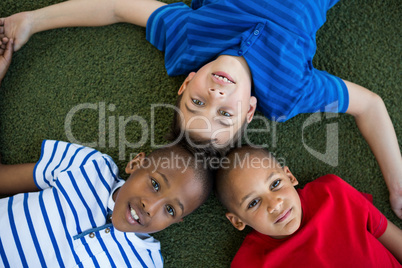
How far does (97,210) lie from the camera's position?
0.91 meters

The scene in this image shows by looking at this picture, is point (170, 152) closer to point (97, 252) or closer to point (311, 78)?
point (97, 252)

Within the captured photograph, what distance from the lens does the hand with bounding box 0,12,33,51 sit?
1054mm

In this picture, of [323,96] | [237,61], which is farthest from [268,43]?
[323,96]

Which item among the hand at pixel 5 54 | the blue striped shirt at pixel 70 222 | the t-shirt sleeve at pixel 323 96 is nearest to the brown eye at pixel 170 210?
the blue striped shirt at pixel 70 222

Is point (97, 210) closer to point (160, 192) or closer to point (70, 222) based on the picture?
point (70, 222)

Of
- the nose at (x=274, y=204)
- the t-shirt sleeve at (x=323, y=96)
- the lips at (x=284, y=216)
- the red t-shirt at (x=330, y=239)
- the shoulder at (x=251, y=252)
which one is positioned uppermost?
the t-shirt sleeve at (x=323, y=96)

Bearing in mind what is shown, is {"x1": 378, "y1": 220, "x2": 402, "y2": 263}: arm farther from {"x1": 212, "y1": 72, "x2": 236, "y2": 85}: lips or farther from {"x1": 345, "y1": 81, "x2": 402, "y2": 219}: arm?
{"x1": 212, "y1": 72, "x2": 236, "y2": 85}: lips

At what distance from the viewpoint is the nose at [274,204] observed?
84 centimetres

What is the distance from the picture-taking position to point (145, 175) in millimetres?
837

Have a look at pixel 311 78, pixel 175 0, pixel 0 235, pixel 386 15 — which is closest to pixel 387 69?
pixel 386 15

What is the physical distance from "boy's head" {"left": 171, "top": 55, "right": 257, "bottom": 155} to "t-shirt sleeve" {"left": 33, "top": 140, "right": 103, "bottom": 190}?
33 cm

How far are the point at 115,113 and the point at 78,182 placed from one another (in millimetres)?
286

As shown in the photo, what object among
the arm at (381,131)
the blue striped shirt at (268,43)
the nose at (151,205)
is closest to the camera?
the nose at (151,205)

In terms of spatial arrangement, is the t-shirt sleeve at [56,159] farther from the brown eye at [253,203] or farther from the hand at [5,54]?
the brown eye at [253,203]
